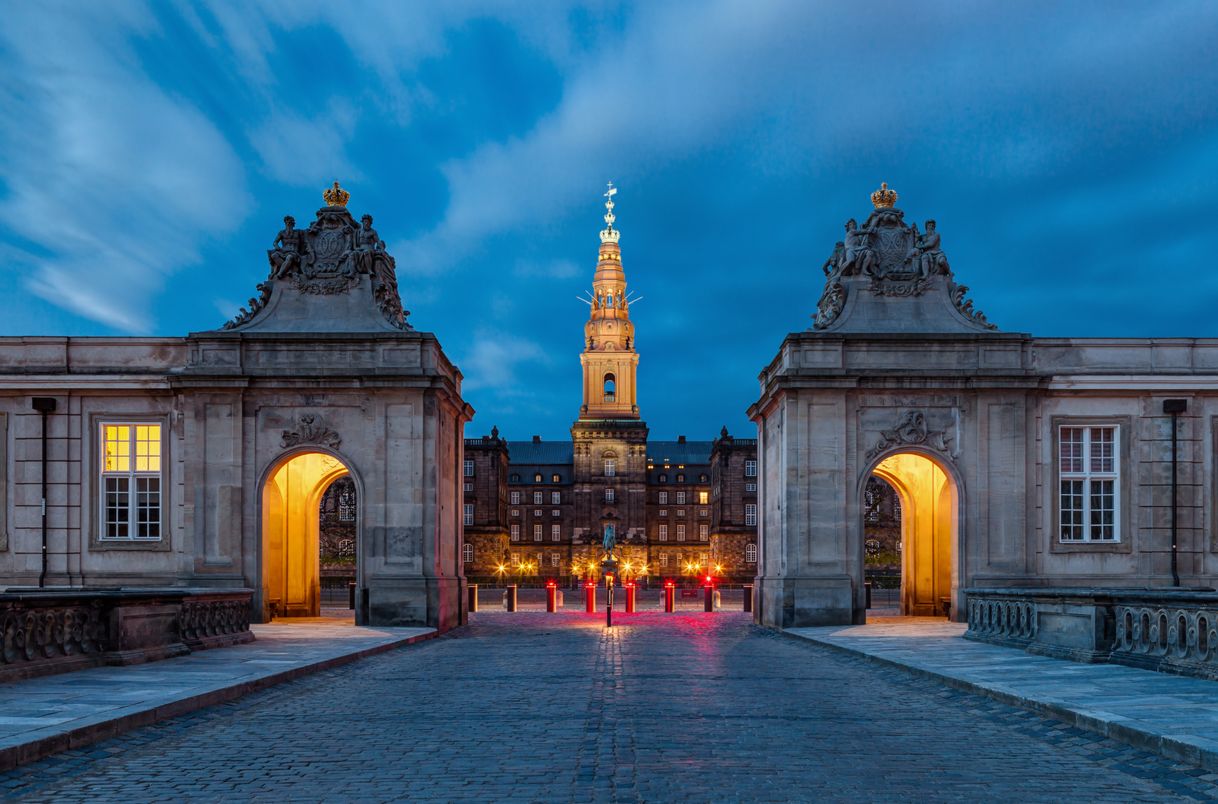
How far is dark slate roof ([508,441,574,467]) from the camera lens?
477ft

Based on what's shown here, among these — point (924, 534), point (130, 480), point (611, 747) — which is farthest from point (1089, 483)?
point (130, 480)

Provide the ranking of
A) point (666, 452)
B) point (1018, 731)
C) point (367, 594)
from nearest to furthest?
1. point (1018, 731)
2. point (367, 594)
3. point (666, 452)

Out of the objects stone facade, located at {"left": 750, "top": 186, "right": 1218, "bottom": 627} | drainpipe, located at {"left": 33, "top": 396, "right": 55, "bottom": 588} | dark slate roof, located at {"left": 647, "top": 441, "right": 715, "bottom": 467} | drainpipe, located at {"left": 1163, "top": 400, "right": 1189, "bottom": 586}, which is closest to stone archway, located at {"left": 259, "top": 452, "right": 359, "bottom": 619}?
drainpipe, located at {"left": 33, "top": 396, "right": 55, "bottom": 588}

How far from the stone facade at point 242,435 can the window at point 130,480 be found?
3 centimetres

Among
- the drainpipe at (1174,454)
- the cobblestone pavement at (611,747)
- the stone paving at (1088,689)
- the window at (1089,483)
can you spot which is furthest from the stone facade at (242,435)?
the drainpipe at (1174,454)

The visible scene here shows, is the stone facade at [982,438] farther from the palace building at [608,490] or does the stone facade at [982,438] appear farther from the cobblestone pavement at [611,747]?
the palace building at [608,490]

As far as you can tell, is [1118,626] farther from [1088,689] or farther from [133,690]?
[133,690]

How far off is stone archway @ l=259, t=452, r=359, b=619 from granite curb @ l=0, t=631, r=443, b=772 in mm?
15188

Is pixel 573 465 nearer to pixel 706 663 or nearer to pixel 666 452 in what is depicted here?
pixel 666 452

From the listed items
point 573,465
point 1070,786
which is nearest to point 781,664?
point 1070,786

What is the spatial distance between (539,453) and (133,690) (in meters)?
135

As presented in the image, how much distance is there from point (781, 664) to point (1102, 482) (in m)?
14.5

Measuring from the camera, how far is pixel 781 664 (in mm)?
19188

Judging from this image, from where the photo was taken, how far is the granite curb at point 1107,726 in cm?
920
